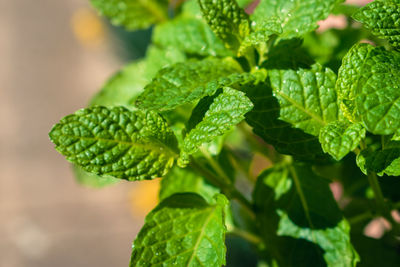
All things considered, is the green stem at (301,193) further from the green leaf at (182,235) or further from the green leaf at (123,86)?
the green leaf at (123,86)

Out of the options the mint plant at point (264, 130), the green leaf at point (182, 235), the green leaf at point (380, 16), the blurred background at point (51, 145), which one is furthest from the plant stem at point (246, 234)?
the blurred background at point (51, 145)

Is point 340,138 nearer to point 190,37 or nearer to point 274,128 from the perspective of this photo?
point 274,128

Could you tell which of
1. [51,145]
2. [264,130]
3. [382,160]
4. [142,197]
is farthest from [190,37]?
[51,145]

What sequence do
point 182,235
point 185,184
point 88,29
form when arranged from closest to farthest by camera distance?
point 182,235 < point 185,184 < point 88,29

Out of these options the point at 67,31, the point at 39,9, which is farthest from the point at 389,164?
the point at 39,9

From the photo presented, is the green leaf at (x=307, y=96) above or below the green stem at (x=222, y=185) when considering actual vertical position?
above

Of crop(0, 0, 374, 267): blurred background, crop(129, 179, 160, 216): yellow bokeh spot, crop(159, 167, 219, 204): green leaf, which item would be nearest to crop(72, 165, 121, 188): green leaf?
crop(159, 167, 219, 204): green leaf
